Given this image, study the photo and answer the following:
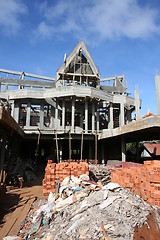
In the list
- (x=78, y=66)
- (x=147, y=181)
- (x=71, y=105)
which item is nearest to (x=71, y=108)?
(x=71, y=105)

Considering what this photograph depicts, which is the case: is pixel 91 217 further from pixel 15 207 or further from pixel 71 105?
pixel 71 105

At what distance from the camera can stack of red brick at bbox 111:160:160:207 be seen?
6209 millimetres

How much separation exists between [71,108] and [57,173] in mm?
13907

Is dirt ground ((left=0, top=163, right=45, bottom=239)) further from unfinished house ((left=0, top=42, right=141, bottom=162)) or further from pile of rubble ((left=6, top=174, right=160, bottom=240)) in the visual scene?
unfinished house ((left=0, top=42, right=141, bottom=162))

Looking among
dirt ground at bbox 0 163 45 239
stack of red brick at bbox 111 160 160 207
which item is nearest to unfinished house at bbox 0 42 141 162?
dirt ground at bbox 0 163 45 239

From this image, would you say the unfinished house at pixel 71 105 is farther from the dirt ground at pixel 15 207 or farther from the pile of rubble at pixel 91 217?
the pile of rubble at pixel 91 217

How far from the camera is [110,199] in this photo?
531 cm

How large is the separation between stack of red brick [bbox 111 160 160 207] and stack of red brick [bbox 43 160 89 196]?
2427 millimetres

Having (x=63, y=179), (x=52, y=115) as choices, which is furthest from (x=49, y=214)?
(x=52, y=115)

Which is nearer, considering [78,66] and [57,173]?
[57,173]

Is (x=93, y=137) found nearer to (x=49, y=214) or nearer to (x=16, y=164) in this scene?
(x=16, y=164)

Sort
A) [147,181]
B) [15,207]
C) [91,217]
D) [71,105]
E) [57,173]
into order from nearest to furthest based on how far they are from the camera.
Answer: [91,217] < [147,181] < [15,207] < [57,173] < [71,105]

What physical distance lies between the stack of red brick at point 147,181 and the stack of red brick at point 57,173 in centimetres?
243

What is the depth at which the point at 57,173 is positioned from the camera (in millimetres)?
9070
